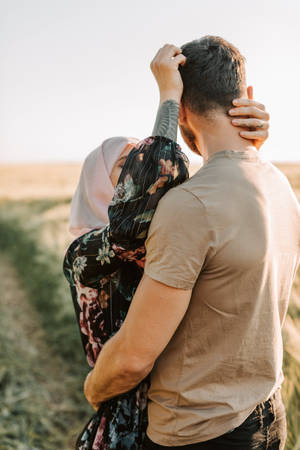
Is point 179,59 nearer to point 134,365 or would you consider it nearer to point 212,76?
point 212,76

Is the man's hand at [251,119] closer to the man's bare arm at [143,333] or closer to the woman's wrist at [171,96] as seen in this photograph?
the woman's wrist at [171,96]

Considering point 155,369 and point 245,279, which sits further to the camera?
point 155,369

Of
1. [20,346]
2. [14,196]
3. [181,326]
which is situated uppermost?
[181,326]

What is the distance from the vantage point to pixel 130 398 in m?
1.31

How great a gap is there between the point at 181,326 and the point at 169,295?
145mm

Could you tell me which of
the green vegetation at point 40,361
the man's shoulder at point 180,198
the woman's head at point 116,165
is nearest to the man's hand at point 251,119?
the man's shoulder at point 180,198

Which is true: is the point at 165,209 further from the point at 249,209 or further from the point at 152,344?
the point at 152,344

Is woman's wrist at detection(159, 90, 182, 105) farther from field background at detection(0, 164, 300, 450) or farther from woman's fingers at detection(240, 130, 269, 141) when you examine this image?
field background at detection(0, 164, 300, 450)

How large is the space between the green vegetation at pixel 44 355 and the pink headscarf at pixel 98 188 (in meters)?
1.16

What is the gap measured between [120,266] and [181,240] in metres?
0.34

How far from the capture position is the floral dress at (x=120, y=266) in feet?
3.69

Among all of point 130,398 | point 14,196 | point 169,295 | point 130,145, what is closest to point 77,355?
point 130,145

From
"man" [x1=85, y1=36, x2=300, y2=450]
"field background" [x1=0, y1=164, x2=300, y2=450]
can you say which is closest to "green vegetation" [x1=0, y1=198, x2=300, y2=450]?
"field background" [x1=0, y1=164, x2=300, y2=450]

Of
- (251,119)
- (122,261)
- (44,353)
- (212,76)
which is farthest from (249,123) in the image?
(44,353)
